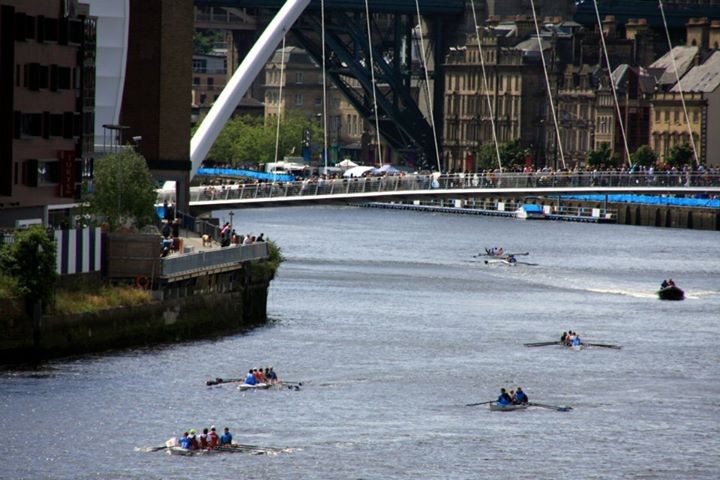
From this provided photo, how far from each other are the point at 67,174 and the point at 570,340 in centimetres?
1958

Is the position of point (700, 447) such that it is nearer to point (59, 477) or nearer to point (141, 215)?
point (59, 477)

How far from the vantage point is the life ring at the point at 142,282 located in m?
90.3

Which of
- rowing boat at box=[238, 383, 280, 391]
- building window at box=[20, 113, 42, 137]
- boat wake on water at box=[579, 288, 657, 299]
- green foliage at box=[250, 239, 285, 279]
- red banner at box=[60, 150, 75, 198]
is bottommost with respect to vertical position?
rowing boat at box=[238, 383, 280, 391]

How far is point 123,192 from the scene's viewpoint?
324ft

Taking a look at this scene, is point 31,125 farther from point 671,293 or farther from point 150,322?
point 671,293

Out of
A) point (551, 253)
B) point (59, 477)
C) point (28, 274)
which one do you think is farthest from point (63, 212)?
point (551, 253)

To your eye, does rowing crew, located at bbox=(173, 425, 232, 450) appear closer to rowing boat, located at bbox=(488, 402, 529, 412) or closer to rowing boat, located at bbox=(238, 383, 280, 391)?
rowing boat, located at bbox=(238, 383, 280, 391)

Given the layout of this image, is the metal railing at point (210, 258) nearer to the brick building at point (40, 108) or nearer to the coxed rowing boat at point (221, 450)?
the brick building at point (40, 108)

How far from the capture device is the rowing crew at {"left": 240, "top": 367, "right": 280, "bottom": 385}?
273ft

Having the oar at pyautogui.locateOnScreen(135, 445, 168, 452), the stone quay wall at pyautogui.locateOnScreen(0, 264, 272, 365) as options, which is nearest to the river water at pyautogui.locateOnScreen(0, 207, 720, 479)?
the oar at pyautogui.locateOnScreen(135, 445, 168, 452)

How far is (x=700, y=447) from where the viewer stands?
7375cm

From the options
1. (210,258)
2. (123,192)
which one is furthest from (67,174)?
(210,258)

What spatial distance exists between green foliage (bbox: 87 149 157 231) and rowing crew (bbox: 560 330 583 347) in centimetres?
1650

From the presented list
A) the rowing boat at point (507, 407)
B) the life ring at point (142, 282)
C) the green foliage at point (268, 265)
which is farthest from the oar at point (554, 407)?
the green foliage at point (268, 265)
